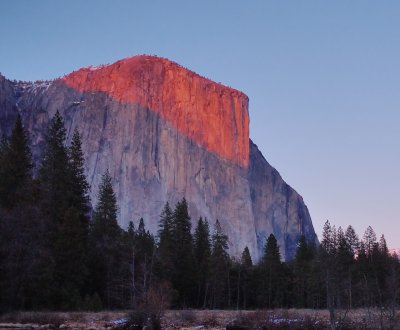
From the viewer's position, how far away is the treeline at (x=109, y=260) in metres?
32.7

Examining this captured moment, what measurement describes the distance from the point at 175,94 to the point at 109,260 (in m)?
108

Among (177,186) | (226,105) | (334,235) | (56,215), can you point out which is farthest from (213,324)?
(226,105)

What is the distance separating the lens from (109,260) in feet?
156

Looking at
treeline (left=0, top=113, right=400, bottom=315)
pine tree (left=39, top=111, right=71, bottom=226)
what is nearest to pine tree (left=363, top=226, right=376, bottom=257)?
treeline (left=0, top=113, right=400, bottom=315)

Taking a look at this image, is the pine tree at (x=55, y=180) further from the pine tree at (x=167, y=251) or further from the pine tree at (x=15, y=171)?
the pine tree at (x=167, y=251)

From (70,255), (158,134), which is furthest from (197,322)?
(158,134)

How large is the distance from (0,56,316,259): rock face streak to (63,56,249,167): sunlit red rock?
0.26 m

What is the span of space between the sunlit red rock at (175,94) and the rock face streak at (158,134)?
0.85ft

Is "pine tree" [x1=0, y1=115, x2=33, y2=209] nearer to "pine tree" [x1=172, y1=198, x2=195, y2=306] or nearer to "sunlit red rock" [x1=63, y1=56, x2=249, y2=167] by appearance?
"pine tree" [x1=172, y1=198, x2=195, y2=306]

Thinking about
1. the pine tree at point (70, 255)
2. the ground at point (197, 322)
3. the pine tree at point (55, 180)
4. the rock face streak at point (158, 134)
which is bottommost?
the ground at point (197, 322)

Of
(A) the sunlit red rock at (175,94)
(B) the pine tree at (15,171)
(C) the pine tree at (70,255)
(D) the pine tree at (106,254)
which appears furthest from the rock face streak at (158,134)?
(C) the pine tree at (70,255)

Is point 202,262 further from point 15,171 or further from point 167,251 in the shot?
point 15,171

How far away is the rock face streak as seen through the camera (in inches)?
5433

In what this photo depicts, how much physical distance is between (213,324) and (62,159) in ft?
65.2
